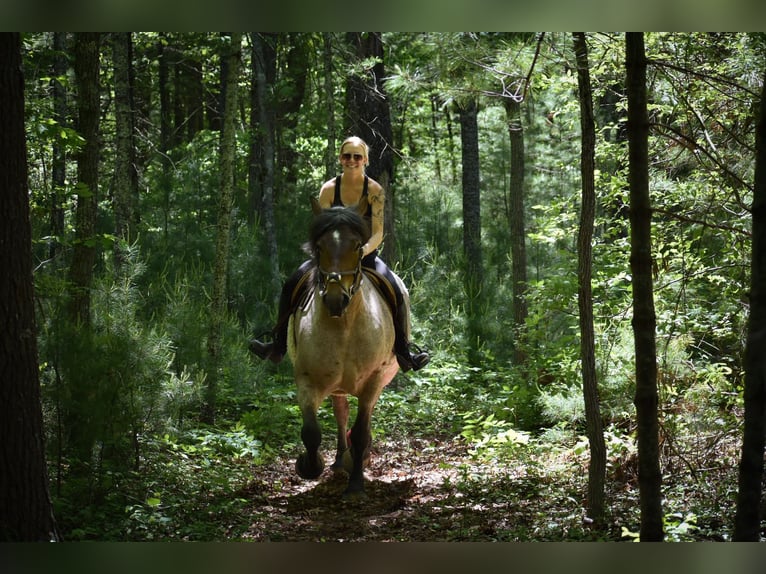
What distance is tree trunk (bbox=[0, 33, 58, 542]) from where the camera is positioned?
3844mm

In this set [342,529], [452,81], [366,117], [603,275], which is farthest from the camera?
[366,117]

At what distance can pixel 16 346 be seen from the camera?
389 cm

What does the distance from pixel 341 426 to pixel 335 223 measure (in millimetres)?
2013

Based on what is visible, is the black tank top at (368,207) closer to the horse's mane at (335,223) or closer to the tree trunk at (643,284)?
the horse's mane at (335,223)

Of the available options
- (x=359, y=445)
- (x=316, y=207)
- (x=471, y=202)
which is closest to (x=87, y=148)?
(x=316, y=207)

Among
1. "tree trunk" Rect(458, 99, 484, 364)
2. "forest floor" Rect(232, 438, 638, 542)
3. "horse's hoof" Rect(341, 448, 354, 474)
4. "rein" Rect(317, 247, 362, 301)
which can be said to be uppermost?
"tree trunk" Rect(458, 99, 484, 364)

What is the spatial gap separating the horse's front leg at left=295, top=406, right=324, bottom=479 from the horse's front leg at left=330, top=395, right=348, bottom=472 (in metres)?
0.74

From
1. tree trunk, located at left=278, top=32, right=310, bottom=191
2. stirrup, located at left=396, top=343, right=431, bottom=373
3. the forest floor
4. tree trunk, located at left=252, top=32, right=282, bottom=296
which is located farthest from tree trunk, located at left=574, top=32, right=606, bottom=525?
tree trunk, located at left=278, top=32, right=310, bottom=191

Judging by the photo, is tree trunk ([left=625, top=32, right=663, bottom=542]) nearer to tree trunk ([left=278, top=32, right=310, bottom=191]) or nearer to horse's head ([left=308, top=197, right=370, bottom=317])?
horse's head ([left=308, top=197, right=370, bottom=317])

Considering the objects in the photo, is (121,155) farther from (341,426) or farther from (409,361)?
(409,361)

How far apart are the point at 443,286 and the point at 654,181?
486 centimetres

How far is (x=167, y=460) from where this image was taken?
559 centimetres

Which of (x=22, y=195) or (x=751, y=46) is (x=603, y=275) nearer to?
(x=751, y=46)

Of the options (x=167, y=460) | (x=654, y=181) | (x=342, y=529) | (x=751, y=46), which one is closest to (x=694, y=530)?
(x=342, y=529)
